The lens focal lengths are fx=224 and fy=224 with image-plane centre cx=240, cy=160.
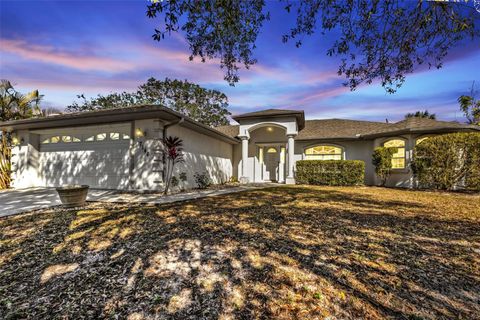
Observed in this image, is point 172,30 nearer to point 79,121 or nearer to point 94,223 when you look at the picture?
point 94,223

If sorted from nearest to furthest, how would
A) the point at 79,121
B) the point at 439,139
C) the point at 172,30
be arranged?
1. the point at 172,30
2. the point at 79,121
3. the point at 439,139

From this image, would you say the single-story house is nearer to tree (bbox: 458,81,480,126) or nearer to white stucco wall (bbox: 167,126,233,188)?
white stucco wall (bbox: 167,126,233,188)

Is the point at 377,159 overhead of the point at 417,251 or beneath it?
overhead

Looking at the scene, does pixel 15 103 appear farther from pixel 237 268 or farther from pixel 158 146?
pixel 237 268

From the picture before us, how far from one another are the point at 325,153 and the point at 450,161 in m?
6.10

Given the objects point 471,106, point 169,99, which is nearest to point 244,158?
point 169,99

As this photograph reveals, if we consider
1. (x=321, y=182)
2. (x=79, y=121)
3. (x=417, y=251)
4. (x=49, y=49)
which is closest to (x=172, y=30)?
(x=417, y=251)

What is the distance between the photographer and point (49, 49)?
754 cm

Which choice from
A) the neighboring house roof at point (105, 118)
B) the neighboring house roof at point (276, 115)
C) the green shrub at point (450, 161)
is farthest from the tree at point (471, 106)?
the neighboring house roof at point (105, 118)

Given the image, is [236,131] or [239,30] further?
[236,131]

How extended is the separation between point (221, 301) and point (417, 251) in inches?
112

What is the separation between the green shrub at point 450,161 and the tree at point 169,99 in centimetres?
2244

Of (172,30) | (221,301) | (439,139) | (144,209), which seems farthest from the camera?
(439,139)

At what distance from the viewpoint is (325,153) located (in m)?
14.7
